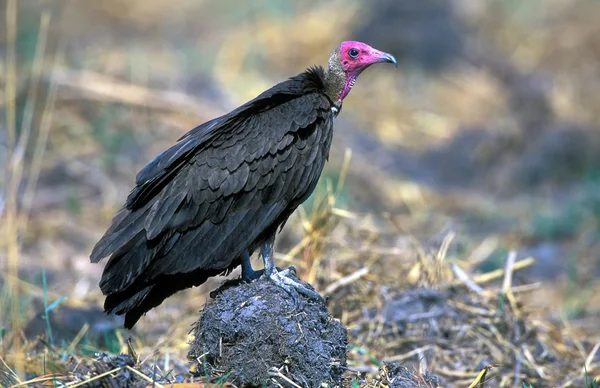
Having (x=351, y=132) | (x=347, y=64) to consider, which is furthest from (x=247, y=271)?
(x=351, y=132)

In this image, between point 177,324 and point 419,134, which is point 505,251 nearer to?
point 177,324

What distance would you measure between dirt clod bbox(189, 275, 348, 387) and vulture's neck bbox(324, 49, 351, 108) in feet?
3.93

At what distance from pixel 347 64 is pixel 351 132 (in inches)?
276

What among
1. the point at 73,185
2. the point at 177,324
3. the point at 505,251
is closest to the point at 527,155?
the point at 505,251

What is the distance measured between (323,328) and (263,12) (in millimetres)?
13636

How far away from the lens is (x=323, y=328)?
452 cm

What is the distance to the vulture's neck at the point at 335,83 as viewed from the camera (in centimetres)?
514

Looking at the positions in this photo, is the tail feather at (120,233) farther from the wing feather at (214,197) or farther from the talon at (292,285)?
the talon at (292,285)

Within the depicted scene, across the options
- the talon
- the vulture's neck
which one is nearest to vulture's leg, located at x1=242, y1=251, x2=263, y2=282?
the talon

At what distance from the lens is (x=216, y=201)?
183 inches

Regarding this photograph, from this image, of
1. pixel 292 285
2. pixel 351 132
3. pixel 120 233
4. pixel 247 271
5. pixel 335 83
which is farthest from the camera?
pixel 351 132

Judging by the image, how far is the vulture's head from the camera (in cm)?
515

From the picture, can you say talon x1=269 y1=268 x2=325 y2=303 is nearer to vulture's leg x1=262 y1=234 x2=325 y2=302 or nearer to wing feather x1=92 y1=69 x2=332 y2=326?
vulture's leg x1=262 y1=234 x2=325 y2=302

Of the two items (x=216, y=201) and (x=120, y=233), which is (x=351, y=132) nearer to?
(x=216, y=201)
